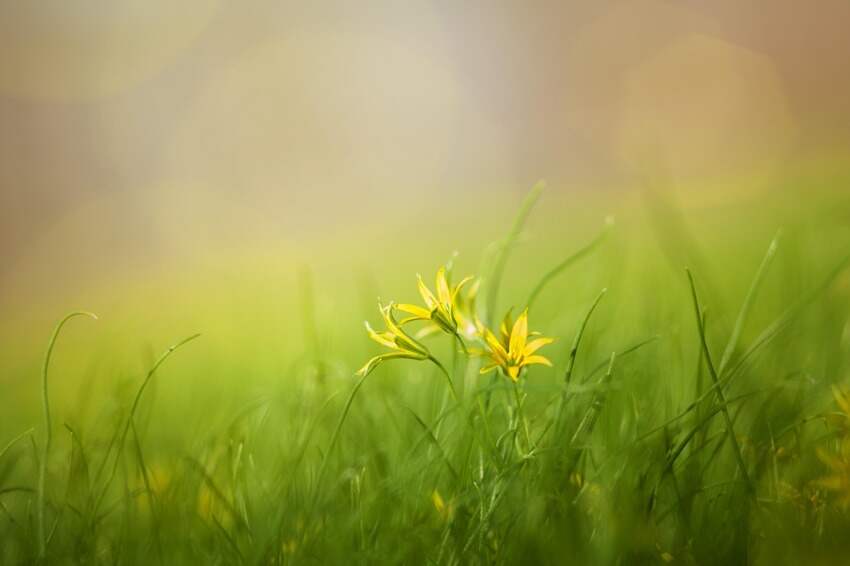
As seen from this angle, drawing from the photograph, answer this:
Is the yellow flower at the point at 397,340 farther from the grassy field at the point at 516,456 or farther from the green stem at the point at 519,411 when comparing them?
the green stem at the point at 519,411

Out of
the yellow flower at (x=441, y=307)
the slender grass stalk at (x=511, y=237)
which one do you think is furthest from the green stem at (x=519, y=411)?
the slender grass stalk at (x=511, y=237)

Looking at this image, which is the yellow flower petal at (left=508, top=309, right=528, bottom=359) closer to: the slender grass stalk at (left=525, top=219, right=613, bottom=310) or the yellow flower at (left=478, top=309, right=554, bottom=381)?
the yellow flower at (left=478, top=309, right=554, bottom=381)

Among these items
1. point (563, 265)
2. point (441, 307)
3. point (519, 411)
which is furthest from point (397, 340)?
point (563, 265)

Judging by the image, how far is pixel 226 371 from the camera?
3248 millimetres

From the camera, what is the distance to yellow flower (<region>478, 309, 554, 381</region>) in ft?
3.11

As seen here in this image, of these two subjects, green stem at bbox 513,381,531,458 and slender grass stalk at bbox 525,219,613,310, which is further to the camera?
slender grass stalk at bbox 525,219,613,310

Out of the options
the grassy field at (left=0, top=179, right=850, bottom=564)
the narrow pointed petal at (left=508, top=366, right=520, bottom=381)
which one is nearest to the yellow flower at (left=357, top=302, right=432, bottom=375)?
the grassy field at (left=0, top=179, right=850, bottom=564)

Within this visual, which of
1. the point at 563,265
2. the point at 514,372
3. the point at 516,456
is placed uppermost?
the point at 563,265

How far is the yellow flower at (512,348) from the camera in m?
0.95

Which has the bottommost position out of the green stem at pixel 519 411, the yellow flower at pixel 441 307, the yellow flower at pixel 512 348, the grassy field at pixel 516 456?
the grassy field at pixel 516 456

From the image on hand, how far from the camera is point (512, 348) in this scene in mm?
958

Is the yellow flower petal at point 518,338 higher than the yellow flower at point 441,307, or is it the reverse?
the yellow flower at point 441,307

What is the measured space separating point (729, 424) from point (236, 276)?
5.22 m

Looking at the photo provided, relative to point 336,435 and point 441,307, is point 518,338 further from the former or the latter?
point 336,435
